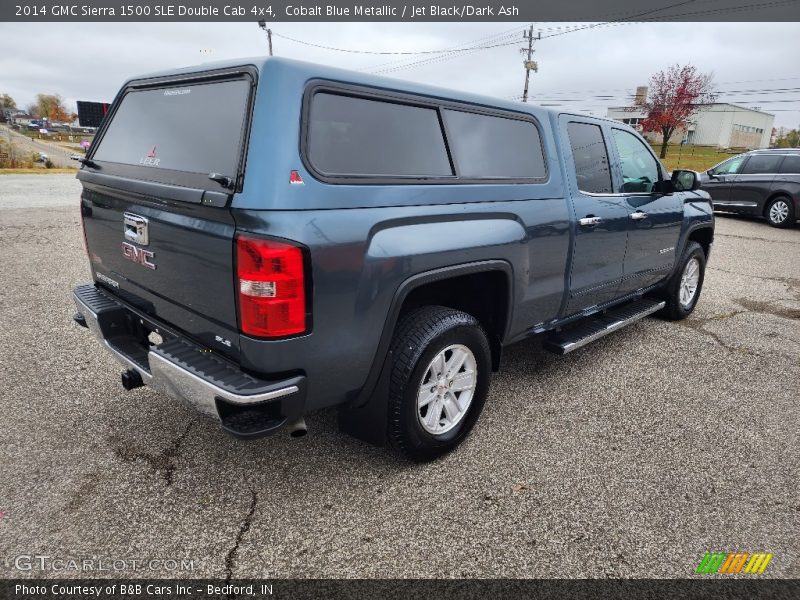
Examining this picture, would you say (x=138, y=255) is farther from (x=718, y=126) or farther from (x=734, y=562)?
(x=718, y=126)

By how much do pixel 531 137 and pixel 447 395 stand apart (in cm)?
172

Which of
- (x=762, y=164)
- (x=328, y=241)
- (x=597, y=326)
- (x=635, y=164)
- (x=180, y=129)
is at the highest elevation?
(x=180, y=129)

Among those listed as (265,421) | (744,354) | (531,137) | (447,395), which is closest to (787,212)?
(744,354)

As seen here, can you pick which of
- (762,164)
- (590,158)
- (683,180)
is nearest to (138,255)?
(590,158)

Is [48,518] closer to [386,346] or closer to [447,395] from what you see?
[386,346]

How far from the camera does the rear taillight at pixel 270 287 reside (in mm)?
2021

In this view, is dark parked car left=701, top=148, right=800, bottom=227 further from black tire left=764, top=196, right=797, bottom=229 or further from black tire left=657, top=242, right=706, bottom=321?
black tire left=657, top=242, right=706, bottom=321

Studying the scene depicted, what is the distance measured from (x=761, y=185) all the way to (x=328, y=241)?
13.7 m

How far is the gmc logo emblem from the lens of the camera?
2559 millimetres

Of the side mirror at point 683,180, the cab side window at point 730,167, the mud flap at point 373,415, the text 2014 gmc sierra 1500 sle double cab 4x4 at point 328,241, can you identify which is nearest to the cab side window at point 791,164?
the cab side window at point 730,167

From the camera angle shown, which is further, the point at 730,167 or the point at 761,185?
the point at 730,167

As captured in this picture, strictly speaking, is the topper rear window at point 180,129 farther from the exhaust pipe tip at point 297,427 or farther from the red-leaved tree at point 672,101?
the red-leaved tree at point 672,101

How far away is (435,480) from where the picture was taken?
276 centimetres

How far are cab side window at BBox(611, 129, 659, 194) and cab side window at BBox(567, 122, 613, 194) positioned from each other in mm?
242
